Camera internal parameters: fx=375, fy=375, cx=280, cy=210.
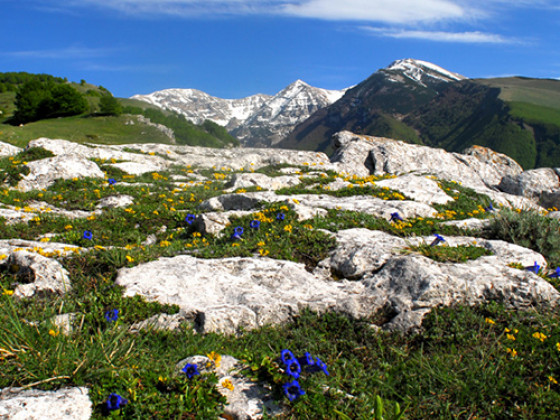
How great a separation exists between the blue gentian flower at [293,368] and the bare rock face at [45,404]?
74.2 inches

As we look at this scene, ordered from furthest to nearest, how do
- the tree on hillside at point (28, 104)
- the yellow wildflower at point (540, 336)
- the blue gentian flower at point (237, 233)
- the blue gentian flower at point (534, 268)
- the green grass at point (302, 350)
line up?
the tree on hillside at point (28, 104) → the blue gentian flower at point (237, 233) → the blue gentian flower at point (534, 268) → the yellow wildflower at point (540, 336) → the green grass at point (302, 350)

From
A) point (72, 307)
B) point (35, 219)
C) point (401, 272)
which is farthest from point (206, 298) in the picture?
point (35, 219)

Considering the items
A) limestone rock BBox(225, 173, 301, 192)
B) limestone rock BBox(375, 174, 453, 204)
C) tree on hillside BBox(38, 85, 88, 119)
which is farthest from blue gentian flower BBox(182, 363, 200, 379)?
tree on hillside BBox(38, 85, 88, 119)

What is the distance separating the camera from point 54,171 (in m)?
15.7

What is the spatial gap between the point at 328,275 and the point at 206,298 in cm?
235

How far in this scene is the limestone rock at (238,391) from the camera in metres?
3.68

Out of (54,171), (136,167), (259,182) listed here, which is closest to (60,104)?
(136,167)

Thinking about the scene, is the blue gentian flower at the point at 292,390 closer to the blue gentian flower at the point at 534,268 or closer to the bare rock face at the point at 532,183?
the blue gentian flower at the point at 534,268

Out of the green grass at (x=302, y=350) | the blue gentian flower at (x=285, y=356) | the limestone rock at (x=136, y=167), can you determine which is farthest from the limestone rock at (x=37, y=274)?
the limestone rock at (x=136, y=167)

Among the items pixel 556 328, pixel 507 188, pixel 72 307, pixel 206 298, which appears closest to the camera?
pixel 556 328

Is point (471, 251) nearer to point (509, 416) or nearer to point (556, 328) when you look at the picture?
point (556, 328)

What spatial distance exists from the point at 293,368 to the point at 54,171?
1540 centimetres

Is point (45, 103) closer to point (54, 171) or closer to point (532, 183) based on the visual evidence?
point (54, 171)

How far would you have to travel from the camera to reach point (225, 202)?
11.6 m
